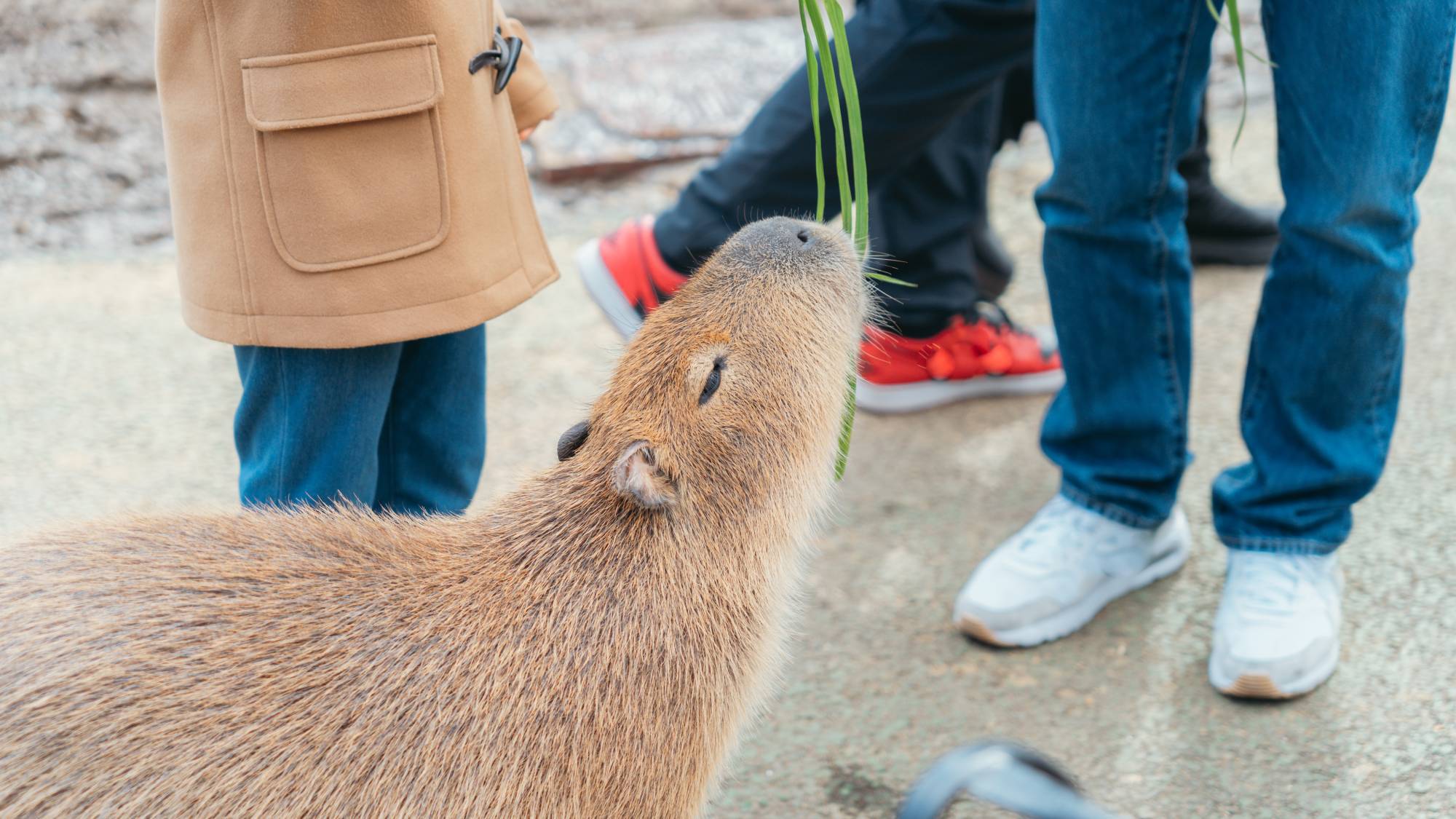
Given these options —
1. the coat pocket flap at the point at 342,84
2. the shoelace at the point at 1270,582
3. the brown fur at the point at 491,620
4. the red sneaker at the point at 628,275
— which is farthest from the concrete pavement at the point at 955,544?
the coat pocket flap at the point at 342,84

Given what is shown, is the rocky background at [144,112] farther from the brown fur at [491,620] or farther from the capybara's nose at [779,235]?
the brown fur at [491,620]

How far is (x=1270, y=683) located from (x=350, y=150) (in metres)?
1.86

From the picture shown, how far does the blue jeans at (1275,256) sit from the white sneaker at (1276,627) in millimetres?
54

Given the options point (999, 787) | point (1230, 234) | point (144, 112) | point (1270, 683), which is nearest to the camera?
point (999, 787)

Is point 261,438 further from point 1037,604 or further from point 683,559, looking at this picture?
point 1037,604

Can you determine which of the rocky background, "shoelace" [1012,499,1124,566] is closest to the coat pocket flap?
"shoelace" [1012,499,1124,566]

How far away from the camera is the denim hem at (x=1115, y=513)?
259 centimetres

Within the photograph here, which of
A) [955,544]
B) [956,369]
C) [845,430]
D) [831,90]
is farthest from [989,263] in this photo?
[845,430]

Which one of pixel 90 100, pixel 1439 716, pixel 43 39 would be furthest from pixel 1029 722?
pixel 43 39

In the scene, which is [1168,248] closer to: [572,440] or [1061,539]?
[1061,539]

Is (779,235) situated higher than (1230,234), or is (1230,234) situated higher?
(779,235)

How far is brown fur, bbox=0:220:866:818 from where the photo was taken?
142 cm

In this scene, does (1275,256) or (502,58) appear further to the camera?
(1275,256)

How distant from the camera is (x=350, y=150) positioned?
1.76 m
